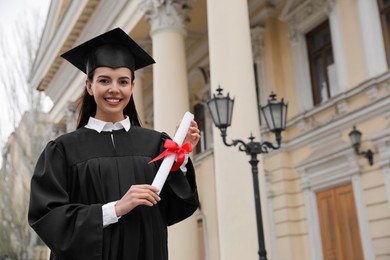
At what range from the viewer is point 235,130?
758 cm

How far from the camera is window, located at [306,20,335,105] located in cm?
1159

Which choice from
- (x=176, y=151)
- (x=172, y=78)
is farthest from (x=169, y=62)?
(x=176, y=151)

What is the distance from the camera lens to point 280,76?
13.0 m

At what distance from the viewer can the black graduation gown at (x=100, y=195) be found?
6.48 feet

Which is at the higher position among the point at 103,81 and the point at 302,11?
the point at 302,11

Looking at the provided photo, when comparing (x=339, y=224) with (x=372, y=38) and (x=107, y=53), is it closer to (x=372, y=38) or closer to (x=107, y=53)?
(x=372, y=38)

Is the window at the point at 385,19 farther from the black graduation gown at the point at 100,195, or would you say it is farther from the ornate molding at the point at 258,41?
the black graduation gown at the point at 100,195

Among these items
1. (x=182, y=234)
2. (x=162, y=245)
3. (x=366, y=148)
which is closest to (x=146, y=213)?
(x=162, y=245)

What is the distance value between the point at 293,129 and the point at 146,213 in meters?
10.5

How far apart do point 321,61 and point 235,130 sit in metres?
5.20

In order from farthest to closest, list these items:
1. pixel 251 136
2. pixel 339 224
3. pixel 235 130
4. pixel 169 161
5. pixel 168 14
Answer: pixel 339 224, pixel 168 14, pixel 235 130, pixel 251 136, pixel 169 161

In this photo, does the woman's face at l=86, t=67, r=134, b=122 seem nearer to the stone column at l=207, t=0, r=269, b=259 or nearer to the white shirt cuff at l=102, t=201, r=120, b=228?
the white shirt cuff at l=102, t=201, r=120, b=228

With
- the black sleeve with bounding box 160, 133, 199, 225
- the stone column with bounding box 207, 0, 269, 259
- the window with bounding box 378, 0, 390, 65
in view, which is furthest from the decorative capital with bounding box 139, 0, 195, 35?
the black sleeve with bounding box 160, 133, 199, 225

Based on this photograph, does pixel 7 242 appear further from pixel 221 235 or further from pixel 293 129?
pixel 221 235
